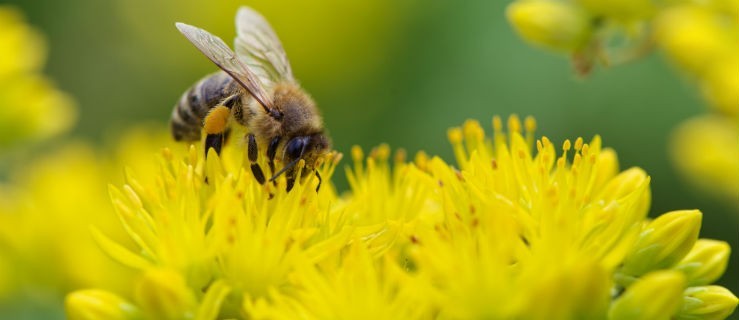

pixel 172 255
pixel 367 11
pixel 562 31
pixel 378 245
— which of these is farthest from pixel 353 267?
pixel 367 11

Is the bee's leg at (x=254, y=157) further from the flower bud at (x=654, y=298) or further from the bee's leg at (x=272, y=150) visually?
the flower bud at (x=654, y=298)

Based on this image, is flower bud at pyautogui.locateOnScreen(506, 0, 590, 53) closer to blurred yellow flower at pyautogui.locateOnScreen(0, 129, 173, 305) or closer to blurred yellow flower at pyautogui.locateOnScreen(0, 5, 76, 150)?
blurred yellow flower at pyautogui.locateOnScreen(0, 129, 173, 305)

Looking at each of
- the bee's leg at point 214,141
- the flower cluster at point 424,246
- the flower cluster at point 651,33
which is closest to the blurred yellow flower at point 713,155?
the flower cluster at point 651,33

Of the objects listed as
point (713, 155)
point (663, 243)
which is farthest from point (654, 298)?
point (713, 155)

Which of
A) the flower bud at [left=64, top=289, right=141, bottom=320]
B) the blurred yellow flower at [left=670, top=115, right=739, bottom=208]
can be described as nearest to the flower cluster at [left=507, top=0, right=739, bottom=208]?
the blurred yellow flower at [left=670, top=115, right=739, bottom=208]

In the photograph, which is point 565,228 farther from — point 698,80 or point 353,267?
point 698,80

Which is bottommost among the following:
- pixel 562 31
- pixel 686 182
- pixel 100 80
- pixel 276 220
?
pixel 100 80
